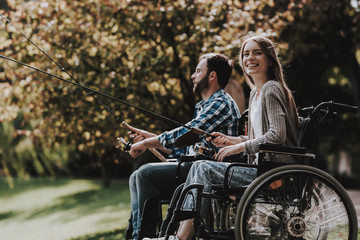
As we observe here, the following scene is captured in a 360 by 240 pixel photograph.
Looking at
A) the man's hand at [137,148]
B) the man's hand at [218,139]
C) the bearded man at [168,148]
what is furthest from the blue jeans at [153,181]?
the man's hand at [218,139]

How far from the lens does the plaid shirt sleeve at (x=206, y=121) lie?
Result: 364 cm

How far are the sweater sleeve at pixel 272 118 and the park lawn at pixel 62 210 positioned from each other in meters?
4.63

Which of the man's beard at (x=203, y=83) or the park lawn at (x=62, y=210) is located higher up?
the man's beard at (x=203, y=83)

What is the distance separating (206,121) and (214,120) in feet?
0.21

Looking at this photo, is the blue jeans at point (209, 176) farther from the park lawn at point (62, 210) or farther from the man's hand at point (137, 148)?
the park lawn at point (62, 210)

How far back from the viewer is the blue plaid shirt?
3650 millimetres

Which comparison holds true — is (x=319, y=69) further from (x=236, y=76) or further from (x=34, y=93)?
(x=34, y=93)

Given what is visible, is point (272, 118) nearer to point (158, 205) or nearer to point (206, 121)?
point (206, 121)

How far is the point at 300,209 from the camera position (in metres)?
3.09

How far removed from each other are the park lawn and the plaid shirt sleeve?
4.02 metres

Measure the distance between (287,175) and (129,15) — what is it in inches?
175

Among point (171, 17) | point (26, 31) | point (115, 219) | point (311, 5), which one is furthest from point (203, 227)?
point (115, 219)

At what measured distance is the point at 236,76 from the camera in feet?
25.2

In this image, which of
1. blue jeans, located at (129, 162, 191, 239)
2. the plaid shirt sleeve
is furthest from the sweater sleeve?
blue jeans, located at (129, 162, 191, 239)
